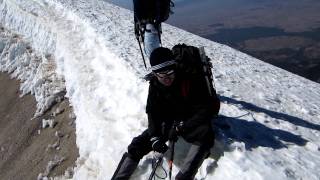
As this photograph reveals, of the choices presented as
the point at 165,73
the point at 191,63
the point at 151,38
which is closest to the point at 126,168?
the point at 165,73

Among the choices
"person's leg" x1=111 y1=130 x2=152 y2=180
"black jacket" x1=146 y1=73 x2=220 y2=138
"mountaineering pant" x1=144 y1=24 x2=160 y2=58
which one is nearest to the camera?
"black jacket" x1=146 y1=73 x2=220 y2=138

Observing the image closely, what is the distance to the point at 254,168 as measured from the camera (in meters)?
6.29

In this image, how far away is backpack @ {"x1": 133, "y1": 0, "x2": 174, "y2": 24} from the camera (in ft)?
26.5

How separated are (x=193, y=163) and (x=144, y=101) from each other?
119 inches

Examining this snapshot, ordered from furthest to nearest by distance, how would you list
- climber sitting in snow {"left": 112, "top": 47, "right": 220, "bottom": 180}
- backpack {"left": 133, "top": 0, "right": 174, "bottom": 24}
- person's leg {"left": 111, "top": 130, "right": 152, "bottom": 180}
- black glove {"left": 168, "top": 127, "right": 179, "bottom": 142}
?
backpack {"left": 133, "top": 0, "right": 174, "bottom": 24} < person's leg {"left": 111, "top": 130, "right": 152, "bottom": 180} < black glove {"left": 168, "top": 127, "right": 179, "bottom": 142} < climber sitting in snow {"left": 112, "top": 47, "right": 220, "bottom": 180}

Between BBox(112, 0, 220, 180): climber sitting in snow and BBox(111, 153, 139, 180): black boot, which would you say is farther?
BBox(111, 153, 139, 180): black boot

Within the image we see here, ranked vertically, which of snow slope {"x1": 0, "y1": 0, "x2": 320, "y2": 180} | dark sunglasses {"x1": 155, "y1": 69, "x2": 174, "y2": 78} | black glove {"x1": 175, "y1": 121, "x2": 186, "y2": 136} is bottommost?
snow slope {"x1": 0, "y1": 0, "x2": 320, "y2": 180}

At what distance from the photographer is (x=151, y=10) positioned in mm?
8148

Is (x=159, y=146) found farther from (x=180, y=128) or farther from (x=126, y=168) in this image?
(x=126, y=168)

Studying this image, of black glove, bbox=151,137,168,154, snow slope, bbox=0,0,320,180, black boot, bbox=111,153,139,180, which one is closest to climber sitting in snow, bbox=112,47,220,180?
black glove, bbox=151,137,168,154

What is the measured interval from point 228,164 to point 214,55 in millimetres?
9759

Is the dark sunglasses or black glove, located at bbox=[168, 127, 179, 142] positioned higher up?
the dark sunglasses

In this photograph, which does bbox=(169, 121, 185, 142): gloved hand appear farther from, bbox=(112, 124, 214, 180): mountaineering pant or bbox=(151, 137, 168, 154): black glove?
bbox=(151, 137, 168, 154): black glove

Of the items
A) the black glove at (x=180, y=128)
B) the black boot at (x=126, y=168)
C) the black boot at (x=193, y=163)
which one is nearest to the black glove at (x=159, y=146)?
the black glove at (x=180, y=128)
